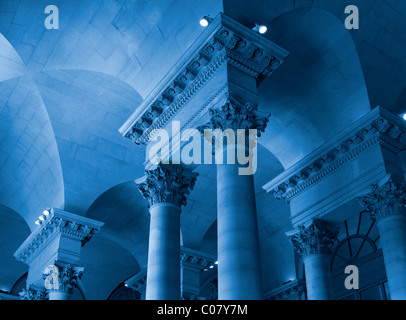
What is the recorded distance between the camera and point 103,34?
1282cm

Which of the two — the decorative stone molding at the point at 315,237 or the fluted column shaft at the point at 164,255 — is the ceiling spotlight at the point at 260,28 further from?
the decorative stone molding at the point at 315,237

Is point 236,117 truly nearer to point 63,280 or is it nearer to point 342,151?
point 342,151

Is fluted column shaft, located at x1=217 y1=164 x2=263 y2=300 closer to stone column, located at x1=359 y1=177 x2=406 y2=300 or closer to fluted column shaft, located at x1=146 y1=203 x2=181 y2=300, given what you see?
fluted column shaft, located at x1=146 y1=203 x2=181 y2=300

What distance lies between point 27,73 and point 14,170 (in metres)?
4.36

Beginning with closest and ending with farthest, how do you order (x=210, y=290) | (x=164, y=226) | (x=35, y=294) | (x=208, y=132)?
(x=208, y=132), (x=164, y=226), (x=35, y=294), (x=210, y=290)

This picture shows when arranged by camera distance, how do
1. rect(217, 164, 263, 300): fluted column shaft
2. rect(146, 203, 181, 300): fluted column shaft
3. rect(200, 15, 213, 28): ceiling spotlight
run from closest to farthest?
1. rect(217, 164, 263, 300): fluted column shaft
2. rect(146, 203, 181, 300): fluted column shaft
3. rect(200, 15, 213, 28): ceiling spotlight

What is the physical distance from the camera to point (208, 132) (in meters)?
9.69

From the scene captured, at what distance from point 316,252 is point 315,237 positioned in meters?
0.38

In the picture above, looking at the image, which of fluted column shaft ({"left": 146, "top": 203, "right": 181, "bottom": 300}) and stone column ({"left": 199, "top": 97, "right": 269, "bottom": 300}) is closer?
stone column ({"left": 199, "top": 97, "right": 269, "bottom": 300})

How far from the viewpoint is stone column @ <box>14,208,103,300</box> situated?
14.6 metres

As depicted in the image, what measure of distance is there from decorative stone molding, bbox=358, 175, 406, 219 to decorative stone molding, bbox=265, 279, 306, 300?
8872 millimetres

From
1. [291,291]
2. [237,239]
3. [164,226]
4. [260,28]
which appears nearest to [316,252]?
[164,226]

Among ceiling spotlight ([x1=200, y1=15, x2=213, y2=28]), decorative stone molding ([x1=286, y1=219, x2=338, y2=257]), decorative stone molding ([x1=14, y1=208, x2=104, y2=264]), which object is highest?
ceiling spotlight ([x1=200, y1=15, x2=213, y2=28])

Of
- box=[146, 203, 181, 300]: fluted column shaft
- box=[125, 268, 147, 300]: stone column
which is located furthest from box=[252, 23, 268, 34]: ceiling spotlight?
box=[125, 268, 147, 300]: stone column
